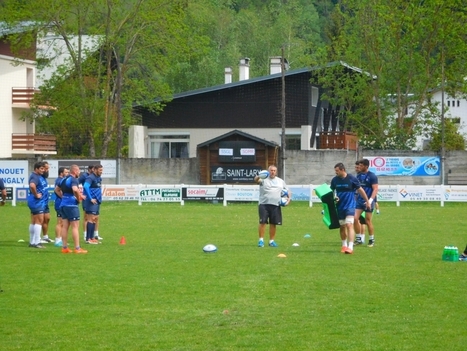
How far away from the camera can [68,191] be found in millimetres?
19297

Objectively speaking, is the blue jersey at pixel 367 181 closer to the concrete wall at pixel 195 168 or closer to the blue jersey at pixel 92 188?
the blue jersey at pixel 92 188

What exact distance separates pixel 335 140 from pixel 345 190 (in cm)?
3749

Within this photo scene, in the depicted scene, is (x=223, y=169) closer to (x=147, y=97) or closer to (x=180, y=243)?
(x=147, y=97)

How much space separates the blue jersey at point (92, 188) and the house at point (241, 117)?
107 ft

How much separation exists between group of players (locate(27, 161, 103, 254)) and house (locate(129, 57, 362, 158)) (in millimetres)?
32860

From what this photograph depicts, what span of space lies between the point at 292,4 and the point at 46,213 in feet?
253

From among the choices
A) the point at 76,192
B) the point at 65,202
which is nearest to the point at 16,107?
the point at 65,202

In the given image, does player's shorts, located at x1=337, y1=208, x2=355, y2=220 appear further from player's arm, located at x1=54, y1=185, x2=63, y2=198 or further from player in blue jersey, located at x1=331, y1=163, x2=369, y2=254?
player's arm, located at x1=54, y1=185, x2=63, y2=198

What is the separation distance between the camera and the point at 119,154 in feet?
154

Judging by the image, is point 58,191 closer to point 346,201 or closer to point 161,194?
point 346,201

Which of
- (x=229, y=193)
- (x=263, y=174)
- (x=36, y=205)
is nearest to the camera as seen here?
(x=263, y=174)

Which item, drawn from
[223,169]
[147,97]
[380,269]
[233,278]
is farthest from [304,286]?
[147,97]

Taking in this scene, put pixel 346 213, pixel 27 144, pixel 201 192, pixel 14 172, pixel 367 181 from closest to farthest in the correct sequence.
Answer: pixel 346 213 < pixel 367 181 < pixel 201 192 < pixel 14 172 < pixel 27 144

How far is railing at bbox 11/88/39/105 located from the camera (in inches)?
2116
